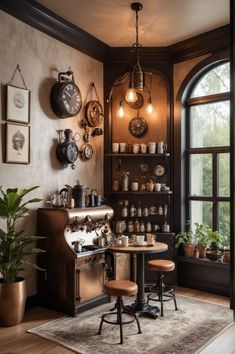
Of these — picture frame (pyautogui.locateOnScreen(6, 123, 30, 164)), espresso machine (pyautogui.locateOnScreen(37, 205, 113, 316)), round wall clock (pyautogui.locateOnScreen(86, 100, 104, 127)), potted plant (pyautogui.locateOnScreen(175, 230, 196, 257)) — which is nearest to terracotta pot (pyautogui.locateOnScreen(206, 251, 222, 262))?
potted plant (pyautogui.locateOnScreen(175, 230, 196, 257))

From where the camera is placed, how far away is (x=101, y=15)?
3.97 meters

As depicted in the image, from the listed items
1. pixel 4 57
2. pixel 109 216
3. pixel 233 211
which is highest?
pixel 4 57

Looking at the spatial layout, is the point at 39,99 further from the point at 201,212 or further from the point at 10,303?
the point at 201,212

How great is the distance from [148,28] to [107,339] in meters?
3.54

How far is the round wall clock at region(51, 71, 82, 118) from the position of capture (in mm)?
4086

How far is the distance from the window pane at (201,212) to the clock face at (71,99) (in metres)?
2.06

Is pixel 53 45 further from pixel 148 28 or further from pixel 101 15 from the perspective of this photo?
pixel 148 28

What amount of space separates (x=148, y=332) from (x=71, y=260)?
1.04 m

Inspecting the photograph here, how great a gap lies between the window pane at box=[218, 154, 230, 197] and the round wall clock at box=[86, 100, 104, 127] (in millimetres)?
1714

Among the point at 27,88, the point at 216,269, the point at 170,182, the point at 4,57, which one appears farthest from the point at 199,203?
the point at 4,57

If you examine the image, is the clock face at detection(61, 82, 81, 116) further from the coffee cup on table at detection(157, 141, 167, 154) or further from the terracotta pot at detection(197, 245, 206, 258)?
the terracotta pot at detection(197, 245, 206, 258)

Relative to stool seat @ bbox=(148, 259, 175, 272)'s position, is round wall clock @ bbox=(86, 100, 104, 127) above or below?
above

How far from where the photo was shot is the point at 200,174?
474 cm

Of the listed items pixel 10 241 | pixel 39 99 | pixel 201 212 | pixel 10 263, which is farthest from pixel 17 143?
pixel 201 212
